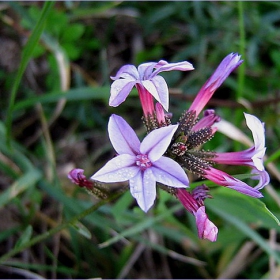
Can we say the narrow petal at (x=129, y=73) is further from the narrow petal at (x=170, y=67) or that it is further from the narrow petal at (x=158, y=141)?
the narrow petal at (x=158, y=141)

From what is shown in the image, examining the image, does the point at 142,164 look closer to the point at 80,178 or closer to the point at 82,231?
the point at 80,178

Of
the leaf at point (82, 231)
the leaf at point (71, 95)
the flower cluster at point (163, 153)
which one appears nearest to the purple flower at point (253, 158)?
the flower cluster at point (163, 153)

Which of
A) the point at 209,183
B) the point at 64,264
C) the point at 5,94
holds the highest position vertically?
the point at 5,94

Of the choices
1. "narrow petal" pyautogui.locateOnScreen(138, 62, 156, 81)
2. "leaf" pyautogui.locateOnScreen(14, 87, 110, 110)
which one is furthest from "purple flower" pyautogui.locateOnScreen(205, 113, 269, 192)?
"leaf" pyautogui.locateOnScreen(14, 87, 110, 110)

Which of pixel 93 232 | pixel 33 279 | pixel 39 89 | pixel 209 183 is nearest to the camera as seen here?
pixel 209 183

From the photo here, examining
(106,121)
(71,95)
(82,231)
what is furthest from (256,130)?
(106,121)

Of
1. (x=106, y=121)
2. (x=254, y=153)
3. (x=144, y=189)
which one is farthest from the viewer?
(x=106, y=121)

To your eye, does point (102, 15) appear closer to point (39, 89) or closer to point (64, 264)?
point (39, 89)

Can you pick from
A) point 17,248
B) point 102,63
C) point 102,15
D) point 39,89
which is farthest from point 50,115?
point 17,248
